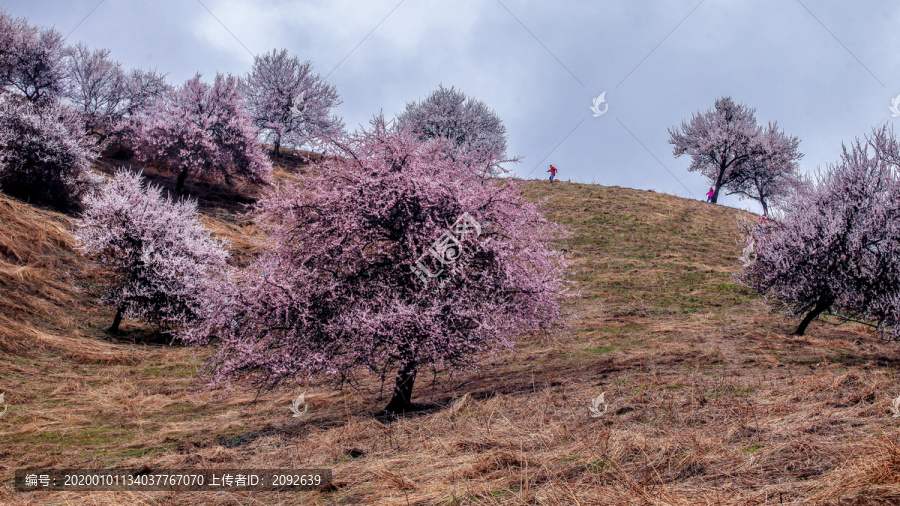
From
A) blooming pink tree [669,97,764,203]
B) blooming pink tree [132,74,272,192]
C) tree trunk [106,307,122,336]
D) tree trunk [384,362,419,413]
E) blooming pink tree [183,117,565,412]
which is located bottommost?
tree trunk [384,362,419,413]

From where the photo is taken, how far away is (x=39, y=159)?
72.3ft

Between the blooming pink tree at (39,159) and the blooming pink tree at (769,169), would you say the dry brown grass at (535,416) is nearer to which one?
the blooming pink tree at (39,159)

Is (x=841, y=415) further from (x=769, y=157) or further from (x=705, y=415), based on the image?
(x=769, y=157)

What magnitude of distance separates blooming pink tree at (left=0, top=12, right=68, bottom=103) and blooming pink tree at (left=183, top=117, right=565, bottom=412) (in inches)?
1476

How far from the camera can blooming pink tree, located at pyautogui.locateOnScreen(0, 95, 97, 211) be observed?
21.7m

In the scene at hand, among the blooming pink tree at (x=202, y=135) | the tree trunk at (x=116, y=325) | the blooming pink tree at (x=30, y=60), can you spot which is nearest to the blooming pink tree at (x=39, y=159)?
the blooming pink tree at (x=202, y=135)

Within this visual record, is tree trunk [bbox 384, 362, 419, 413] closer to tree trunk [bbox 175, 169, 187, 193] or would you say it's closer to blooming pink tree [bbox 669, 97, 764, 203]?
tree trunk [bbox 175, 169, 187, 193]

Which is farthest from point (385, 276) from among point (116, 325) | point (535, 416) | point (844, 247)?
point (116, 325)

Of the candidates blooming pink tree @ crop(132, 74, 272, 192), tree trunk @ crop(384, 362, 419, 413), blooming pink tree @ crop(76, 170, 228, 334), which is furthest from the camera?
blooming pink tree @ crop(132, 74, 272, 192)

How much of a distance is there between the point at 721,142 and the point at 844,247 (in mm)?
33249

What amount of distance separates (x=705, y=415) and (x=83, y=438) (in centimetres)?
965

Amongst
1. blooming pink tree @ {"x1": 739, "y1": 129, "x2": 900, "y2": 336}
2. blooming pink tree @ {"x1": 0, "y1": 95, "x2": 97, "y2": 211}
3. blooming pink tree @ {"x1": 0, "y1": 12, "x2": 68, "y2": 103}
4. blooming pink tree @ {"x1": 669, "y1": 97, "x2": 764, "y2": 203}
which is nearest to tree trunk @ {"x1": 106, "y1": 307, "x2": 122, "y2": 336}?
blooming pink tree @ {"x1": 0, "y1": 95, "x2": 97, "y2": 211}

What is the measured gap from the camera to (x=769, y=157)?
41.9 metres

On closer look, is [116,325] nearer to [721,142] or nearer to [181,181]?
[181,181]
